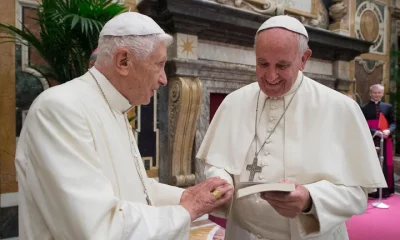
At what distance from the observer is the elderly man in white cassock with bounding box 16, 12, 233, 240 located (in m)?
1.10

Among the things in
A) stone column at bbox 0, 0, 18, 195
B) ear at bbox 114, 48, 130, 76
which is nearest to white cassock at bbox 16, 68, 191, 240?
ear at bbox 114, 48, 130, 76

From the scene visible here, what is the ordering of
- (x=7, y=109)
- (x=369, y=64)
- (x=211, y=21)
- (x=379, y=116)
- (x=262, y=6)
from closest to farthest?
(x=7, y=109)
(x=211, y=21)
(x=262, y=6)
(x=379, y=116)
(x=369, y=64)

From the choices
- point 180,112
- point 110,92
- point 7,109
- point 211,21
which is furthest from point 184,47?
point 110,92

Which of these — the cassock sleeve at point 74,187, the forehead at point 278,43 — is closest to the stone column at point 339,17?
the forehead at point 278,43

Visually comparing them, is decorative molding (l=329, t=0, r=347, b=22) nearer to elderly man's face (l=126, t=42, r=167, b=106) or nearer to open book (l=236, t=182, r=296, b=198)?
elderly man's face (l=126, t=42, r=167, b=106)

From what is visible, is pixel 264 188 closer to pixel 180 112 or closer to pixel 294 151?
pixel 294 151

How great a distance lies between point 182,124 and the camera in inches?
164

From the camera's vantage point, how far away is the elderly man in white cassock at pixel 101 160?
1.10 m

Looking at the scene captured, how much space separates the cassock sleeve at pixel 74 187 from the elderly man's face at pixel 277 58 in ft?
2.73

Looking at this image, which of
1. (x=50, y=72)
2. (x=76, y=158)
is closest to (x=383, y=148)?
(x=50, y=72)

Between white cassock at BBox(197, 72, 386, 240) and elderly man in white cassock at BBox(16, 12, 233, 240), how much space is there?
28cm

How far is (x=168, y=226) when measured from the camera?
1227 millimetres

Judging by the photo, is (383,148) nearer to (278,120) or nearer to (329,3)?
(329,3)

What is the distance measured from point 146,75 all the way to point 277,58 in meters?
0.61
